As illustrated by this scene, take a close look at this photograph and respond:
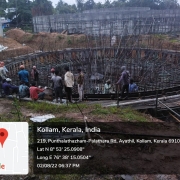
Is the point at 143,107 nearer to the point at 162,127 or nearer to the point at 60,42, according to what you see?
the point at 162,127

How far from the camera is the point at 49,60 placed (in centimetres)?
1501

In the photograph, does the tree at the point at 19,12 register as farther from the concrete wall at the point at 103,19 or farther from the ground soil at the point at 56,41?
the ground soil at the point at 56,41

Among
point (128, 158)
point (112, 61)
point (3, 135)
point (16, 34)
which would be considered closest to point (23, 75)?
point (3, 135)

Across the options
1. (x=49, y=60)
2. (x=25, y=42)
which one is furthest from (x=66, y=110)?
(x=25, y=42)

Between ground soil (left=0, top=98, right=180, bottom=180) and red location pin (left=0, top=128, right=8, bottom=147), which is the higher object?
red location pin (left=0, top=128, right=8, bottom=147)

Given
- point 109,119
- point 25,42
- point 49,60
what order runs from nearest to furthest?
point 109,119, point 49,60, point 25,42

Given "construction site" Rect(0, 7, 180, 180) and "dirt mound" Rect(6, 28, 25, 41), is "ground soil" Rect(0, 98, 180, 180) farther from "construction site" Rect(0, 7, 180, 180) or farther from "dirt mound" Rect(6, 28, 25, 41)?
"dirt mound" Rect(6, 28, 25, 41)

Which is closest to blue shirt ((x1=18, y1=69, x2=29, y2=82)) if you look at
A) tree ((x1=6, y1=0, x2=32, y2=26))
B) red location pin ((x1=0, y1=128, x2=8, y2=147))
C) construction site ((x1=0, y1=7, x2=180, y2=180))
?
construction site ((x1=0, y1=7, x2=180, y2=180))

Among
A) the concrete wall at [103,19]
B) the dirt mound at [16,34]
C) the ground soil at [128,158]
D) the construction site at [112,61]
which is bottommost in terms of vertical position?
the ground soil at [128,158]

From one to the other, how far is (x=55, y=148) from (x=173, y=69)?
33.8 ft

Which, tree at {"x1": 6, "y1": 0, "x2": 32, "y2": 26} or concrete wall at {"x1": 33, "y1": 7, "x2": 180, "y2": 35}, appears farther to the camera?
tree at {"x1": 6, "y1": 0, "x2": 32, "y2": 26}

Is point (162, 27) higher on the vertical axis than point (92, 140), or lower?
higher

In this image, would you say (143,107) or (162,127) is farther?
(143,107)

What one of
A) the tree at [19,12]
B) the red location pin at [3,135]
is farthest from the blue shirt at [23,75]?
the tree at [19,12]
